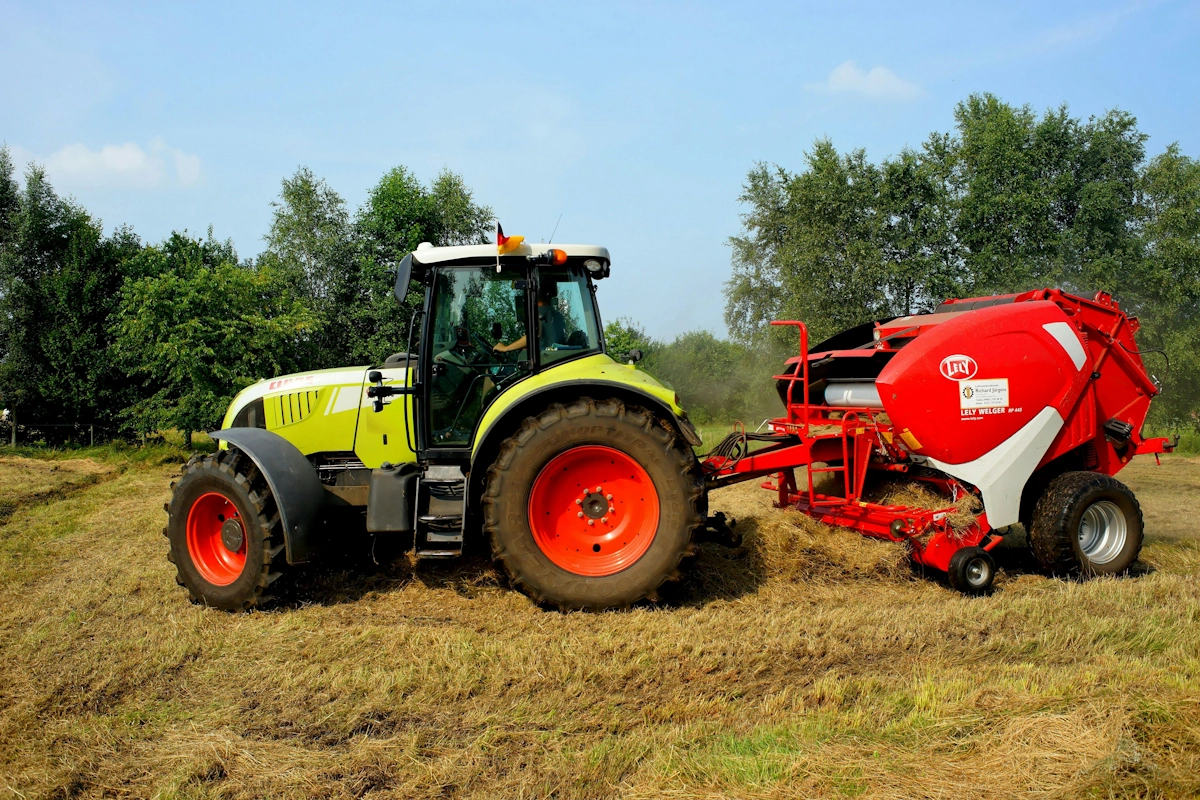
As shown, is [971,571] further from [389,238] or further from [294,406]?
[389,238]

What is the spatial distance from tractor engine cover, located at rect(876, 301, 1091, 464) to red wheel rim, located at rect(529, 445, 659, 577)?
7.02ft

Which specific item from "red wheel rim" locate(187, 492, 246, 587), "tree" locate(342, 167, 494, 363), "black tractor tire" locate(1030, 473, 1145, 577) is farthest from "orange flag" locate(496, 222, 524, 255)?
"tree" locate(342, 167, 494, 363)

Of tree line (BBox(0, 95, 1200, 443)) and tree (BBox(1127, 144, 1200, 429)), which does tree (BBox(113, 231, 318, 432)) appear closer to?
tree line (BBox(0, 95, 1200, 443))

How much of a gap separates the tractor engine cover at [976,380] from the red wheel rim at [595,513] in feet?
7.02

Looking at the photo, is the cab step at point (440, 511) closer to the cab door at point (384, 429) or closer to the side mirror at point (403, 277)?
the cab door at point (384, 429)

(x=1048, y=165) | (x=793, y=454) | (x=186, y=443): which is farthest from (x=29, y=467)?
(x=1048, y=165)

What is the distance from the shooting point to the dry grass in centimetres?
314

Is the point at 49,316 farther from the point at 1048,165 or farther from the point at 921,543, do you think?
the point at 1048,165

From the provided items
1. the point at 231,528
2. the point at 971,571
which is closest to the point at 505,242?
the point at 231,528

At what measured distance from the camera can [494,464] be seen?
205 inches

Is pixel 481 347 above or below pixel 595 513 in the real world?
above

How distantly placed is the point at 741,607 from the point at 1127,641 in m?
2.25

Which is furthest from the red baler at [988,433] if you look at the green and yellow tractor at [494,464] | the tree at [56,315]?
the tree at [56,315]

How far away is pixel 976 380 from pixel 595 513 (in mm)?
3101
